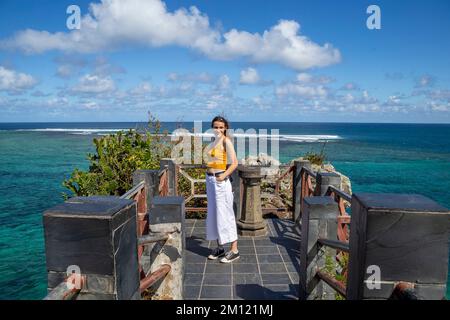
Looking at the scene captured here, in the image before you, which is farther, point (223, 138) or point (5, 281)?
point (5, 281)

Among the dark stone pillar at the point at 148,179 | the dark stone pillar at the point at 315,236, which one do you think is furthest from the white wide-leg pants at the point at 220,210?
the dark stone pillar at the point at 315,236

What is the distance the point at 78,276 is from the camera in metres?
2.06

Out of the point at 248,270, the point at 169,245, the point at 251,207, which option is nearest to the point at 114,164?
the point at 251,207

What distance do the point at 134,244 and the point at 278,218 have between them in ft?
19.6

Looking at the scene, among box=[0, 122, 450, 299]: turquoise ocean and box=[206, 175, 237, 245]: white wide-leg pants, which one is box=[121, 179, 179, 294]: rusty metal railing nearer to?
box=[206, 175, 237, 245]: white wide-leg pants

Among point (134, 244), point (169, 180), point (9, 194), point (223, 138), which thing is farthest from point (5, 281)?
point (9, 194)

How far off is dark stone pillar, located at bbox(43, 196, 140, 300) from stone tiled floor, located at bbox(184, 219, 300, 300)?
237 cm

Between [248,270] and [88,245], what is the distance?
11.2ft

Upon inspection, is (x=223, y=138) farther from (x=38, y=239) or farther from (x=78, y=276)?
(x=38, y=239)

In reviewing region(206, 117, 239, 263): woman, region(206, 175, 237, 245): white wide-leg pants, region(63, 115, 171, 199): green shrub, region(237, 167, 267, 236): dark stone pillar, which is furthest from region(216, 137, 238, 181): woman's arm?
region(63, 115, 171, 199): green shrub

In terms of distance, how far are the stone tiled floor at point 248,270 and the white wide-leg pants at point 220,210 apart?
0.50 m

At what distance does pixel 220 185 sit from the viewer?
15.9ft

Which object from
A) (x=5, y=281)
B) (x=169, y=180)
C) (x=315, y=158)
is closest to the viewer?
(x=169, y=180)

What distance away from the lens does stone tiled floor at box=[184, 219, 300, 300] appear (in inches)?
171
